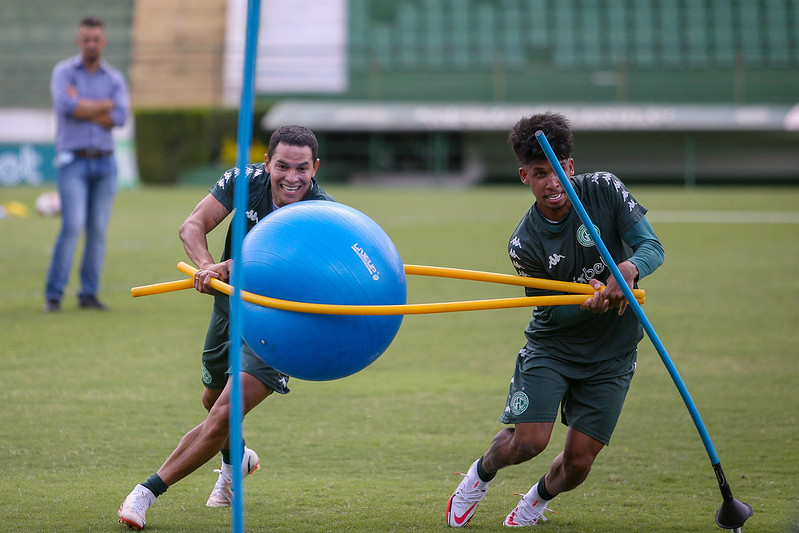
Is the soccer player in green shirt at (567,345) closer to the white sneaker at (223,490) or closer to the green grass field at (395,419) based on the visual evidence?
the green grass field at (395,419)

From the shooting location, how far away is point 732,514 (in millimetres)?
4168

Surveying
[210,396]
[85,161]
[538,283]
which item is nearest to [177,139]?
[85,161]

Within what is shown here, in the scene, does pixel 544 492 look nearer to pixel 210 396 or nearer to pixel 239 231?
pixel 210 396

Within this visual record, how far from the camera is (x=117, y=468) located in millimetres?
5207

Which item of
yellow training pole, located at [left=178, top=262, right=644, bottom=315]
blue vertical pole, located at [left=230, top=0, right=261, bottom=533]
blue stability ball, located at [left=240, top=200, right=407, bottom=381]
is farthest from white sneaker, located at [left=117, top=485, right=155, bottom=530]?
blue vertical pole, located at [left=230, top=0, right=261, bottom=533]

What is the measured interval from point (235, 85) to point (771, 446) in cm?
3111

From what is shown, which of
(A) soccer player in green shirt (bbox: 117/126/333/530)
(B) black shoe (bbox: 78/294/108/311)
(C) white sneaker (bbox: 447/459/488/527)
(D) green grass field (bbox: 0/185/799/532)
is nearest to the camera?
(A) soccer player in green shirt (bbox: 117/126/333/530)

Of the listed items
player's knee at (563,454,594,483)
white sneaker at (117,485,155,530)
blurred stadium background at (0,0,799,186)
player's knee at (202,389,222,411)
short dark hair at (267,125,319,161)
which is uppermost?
blurred stadium background at (0,0,799,186)

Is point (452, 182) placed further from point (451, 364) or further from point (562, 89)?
point (451, 364)

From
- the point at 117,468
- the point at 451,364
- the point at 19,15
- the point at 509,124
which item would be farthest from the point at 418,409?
the point at 19,15

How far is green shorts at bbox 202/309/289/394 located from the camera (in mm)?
4336

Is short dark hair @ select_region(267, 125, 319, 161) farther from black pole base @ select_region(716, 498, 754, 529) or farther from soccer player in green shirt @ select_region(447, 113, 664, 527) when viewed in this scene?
black pole base @ select_region(716, 498, 754, 529)

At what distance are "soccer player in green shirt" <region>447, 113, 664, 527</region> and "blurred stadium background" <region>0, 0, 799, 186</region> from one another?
25325 millimetres

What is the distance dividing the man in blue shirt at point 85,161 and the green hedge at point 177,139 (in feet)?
68.5
